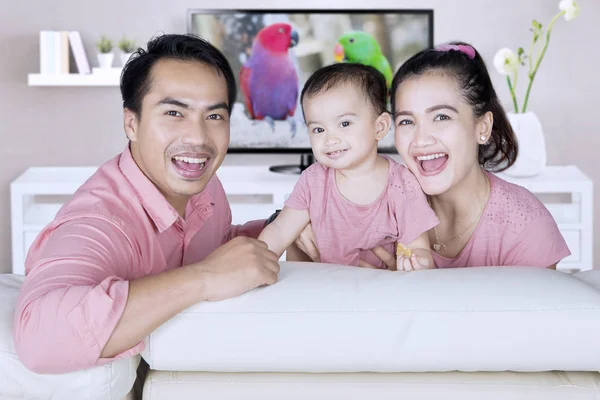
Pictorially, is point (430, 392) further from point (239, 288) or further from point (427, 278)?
point (239, 288)

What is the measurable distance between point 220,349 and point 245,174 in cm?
329

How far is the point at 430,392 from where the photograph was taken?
1.25 meters

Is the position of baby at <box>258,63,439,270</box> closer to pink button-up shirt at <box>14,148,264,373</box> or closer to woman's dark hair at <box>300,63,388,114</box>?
woman's dark hair at <box>300,63,388,114</box>

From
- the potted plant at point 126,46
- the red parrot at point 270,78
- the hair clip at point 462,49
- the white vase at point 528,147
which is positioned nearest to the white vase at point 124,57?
the potted plant at point 126,46

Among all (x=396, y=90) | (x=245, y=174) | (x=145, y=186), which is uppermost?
(x=396, y=90)

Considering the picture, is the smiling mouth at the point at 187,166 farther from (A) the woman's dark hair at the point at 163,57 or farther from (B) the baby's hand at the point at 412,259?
(B) the baby's hand at the point at 412,259

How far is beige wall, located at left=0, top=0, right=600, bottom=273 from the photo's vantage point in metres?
4.59

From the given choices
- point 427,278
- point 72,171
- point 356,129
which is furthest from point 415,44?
point 427,278

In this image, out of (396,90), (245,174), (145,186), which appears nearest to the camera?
(145,186)

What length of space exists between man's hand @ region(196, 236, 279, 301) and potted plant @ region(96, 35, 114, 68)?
129 inches

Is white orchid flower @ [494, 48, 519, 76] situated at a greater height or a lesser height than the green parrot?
lesser

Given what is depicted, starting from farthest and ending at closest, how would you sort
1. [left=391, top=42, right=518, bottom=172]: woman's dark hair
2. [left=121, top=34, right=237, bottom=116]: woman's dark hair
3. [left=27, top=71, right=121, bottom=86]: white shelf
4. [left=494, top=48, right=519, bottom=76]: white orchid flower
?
1. [left=27, top=71, right=121, bottom=86]: white shelf
2. [left=494, top=48, right=519, bottom=76]: white orchid flower
3. [left=391, top=42, right=518, bottom=172]: woman's dark hair
4. [left=121, top=34, right=237, bottom=116]: woman's dark hair

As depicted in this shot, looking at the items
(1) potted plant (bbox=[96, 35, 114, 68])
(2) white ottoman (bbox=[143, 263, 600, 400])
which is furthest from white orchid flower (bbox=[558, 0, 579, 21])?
(2) white ottoman (bbox=[143, 263, 600, 400])

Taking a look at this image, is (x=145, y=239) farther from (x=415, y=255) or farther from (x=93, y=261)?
(x=415, y=255)
